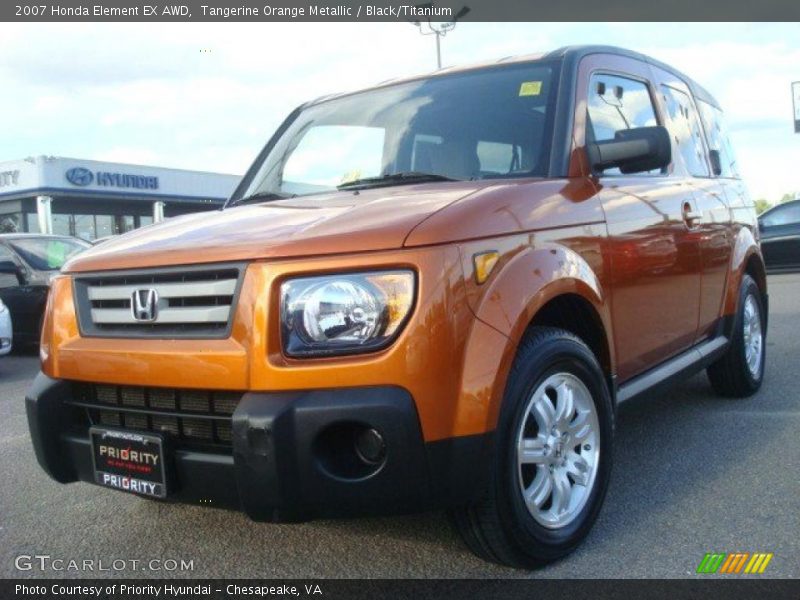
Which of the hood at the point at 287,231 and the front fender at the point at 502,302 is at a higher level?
the hood at the point at 287,231

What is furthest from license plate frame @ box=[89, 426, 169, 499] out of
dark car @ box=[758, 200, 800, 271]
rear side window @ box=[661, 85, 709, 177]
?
dark car @ box=[758, 200, 800, 271]

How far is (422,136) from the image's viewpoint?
3.59m

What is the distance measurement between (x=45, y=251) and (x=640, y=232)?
25.2ft

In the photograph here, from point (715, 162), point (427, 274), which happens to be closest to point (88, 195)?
point (715, 162)

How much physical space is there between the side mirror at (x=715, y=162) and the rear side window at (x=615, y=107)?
897 mm

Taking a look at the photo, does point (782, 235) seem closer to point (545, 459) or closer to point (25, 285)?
point (25, 285)

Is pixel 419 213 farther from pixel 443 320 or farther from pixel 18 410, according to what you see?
pixel 18 410

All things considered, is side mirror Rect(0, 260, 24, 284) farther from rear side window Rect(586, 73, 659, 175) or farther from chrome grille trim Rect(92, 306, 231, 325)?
rear side window Rect(586, 73, 659, 175)

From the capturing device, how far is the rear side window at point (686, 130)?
173 inches

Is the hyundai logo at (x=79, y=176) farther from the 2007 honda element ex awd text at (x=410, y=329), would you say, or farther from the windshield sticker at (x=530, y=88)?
the windshield sticker at (x=530, y=88)

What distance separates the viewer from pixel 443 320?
7.61 feet

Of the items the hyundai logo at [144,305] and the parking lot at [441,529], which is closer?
the hyundai logo at [144,305]

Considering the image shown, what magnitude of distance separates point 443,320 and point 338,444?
0.48 metres
